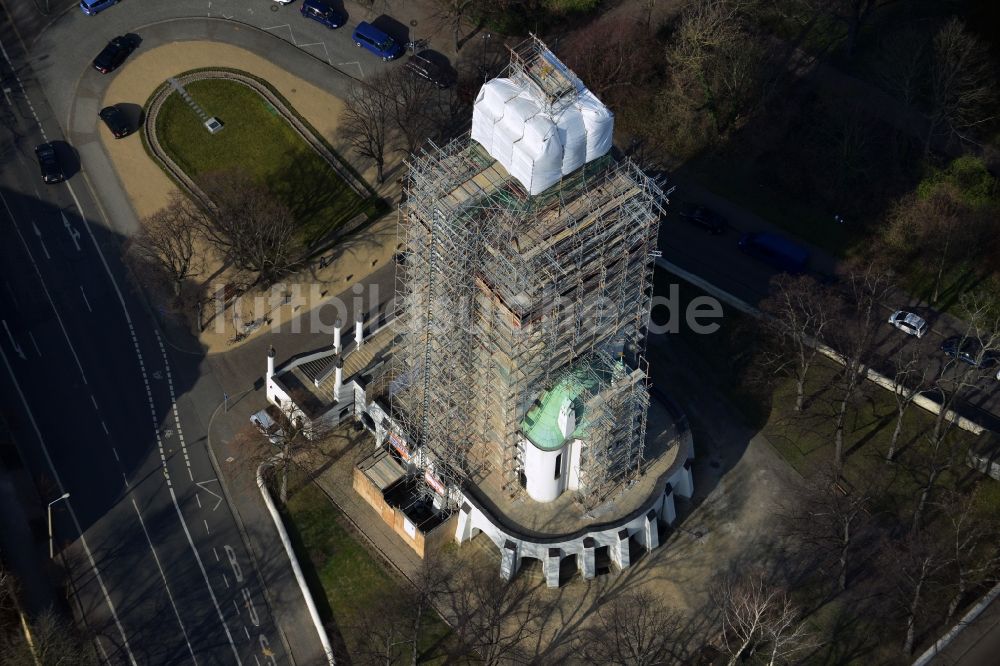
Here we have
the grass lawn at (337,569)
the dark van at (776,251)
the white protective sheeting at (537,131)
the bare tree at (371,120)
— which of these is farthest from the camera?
the bare tree at (371,120)

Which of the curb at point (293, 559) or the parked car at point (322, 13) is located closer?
the curb at point (293, 559)

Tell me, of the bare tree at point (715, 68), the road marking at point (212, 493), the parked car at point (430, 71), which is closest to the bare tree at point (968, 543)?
the bare tree at point (715, 68)

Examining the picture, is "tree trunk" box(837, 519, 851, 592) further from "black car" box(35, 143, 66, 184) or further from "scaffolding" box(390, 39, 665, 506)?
"black car" box(35, 143, 66, 184)

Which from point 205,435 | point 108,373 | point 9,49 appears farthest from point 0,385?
point 9,49

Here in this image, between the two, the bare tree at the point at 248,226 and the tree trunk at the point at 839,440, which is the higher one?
the bare tree at the point at 248,226

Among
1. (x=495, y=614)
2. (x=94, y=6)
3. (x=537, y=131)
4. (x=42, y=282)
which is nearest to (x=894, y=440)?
(x=495, y=614)

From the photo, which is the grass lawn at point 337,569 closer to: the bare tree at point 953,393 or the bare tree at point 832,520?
the bare tree at point 832,520

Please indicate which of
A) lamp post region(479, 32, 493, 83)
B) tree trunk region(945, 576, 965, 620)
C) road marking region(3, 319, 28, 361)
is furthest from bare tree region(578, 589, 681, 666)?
lamp post region(479, 32, 493, 83)

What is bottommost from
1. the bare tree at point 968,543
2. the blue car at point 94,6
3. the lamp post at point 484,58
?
the bare tree at point 968,543
